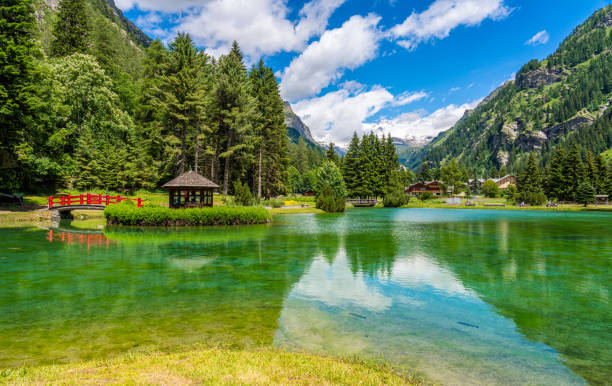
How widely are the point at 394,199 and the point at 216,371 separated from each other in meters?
77.6

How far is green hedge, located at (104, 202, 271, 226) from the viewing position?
1185 inches

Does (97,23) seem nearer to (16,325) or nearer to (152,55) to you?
(152,55)

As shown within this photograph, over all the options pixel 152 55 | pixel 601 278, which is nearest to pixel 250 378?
pixel 601 278

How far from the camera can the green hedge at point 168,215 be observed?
3009 centimetres

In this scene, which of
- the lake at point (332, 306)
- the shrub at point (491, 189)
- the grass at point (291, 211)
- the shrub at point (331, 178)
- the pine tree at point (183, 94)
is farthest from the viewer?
the shrub at point (491, 189)

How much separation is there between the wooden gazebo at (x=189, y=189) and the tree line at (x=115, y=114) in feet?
52.3

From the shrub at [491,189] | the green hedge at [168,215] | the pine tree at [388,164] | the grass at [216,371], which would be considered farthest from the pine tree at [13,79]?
the shrub at [491,189]

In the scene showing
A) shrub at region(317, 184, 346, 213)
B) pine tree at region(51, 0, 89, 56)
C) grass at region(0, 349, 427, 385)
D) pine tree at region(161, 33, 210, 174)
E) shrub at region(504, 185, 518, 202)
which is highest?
pine tree at region(51, 0, 89, 56)

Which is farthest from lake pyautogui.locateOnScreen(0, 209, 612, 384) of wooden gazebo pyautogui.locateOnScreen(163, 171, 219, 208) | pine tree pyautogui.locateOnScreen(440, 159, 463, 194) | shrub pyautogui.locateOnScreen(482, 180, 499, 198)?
shrub pyautogui.locateOnScreen(482, 180, 499, 198)

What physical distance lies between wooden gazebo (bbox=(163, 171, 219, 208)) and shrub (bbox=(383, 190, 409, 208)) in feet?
172

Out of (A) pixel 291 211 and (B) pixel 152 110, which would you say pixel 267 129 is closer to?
(A) pixel 291 211

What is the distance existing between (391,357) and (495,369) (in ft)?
6.15

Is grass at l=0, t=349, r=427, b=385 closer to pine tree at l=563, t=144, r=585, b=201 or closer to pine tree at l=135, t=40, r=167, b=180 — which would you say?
pine tree at l=135, t=40, r=167, b=180

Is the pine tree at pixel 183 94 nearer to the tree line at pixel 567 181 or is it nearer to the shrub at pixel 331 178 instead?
the shrub at pixel 331 178
